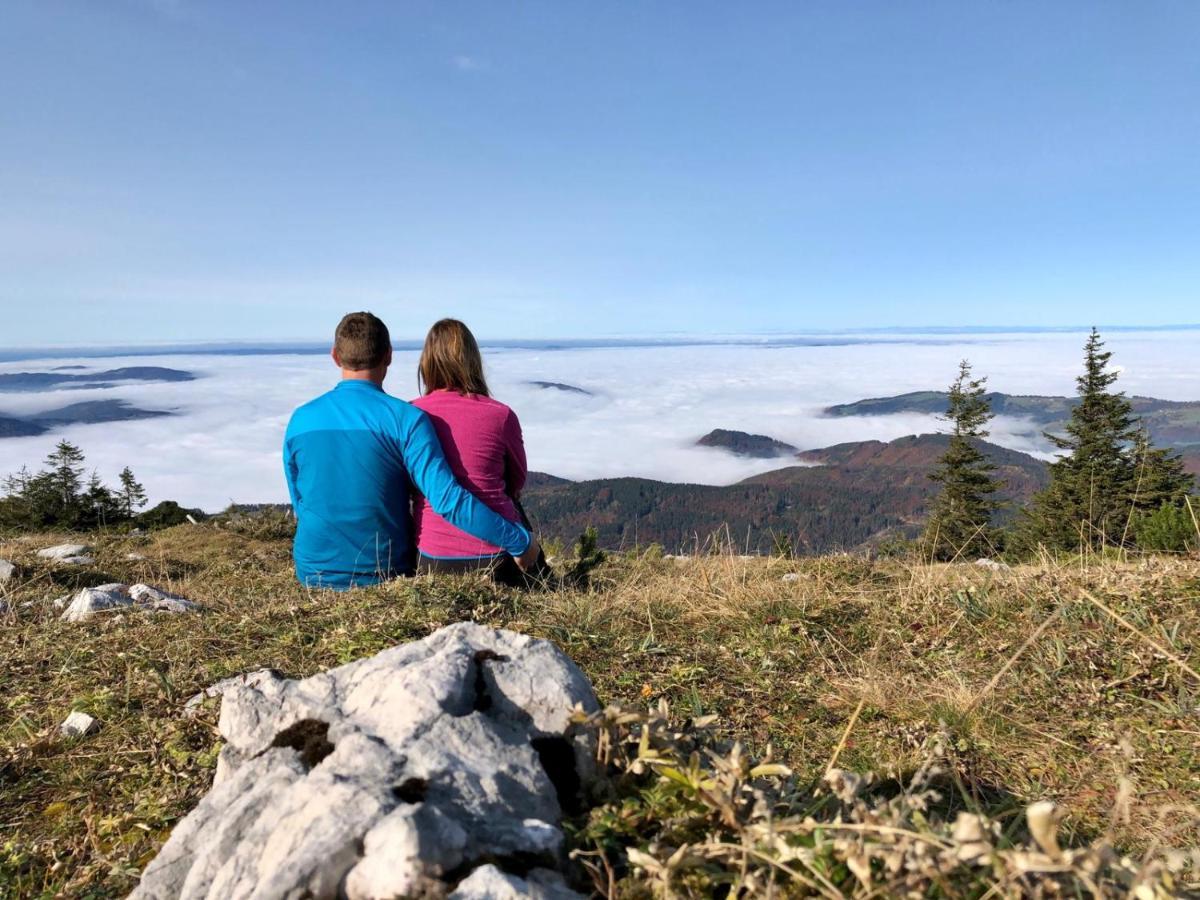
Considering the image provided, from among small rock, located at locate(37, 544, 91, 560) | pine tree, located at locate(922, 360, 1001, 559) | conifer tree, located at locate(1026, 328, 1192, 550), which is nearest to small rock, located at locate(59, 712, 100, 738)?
small rock, located at locate(37, 544, 91, 560)

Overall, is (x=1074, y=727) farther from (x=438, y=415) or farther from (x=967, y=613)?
(x=438, y=415)

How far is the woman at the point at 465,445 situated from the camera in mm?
5523

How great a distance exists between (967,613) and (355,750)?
3.91 m

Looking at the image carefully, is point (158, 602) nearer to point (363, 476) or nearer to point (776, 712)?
point (363, 476)

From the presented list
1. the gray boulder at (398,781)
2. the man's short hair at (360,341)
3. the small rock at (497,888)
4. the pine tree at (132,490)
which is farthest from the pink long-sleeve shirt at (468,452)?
the pine tree at (132,490)

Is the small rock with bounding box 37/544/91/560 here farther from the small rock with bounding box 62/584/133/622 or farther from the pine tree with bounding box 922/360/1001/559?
the pine tree with bounding box 922/360/1001/559

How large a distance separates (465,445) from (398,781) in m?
4.03

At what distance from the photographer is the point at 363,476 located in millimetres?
5426

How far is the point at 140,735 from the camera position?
2.96 metres

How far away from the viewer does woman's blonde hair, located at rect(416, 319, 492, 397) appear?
5.79 m

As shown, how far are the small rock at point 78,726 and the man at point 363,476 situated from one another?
2211 mm

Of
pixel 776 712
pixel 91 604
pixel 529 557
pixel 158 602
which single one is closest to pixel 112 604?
pixel 91 604

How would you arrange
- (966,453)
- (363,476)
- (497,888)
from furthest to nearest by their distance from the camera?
(966,453) < (363,476) < (497,888)

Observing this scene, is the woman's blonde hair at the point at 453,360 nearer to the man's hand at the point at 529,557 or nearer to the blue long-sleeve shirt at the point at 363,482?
the blue long-sleeve shirt at the point at 363,482
